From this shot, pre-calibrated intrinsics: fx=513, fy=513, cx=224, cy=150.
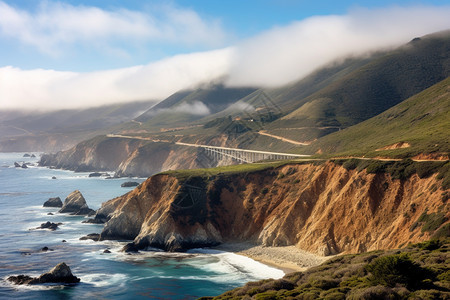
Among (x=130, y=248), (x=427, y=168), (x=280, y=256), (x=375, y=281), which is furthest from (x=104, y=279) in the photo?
(x=427, y=168)

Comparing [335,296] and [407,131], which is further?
[407,131]

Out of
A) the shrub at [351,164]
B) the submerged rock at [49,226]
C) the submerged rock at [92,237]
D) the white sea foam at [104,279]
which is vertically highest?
the shrub at [351,164]

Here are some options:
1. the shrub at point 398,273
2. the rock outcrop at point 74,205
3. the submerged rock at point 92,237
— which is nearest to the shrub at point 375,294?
the shrub at point 398,273

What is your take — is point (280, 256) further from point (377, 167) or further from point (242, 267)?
point (377, 167)

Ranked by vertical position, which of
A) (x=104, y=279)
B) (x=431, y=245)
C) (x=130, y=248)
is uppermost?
(x=431, y=245)

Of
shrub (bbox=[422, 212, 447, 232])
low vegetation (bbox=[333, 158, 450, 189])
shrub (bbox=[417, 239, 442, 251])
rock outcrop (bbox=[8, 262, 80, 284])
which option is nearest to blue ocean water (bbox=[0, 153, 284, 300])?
rock outcrop (bbox=[8, 262, 80, 284])

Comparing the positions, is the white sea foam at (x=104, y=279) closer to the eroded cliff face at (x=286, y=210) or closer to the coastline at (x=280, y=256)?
the eroded cliff face at (x=286, y=210)

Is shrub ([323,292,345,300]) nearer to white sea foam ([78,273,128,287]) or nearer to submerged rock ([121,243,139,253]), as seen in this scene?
white sea foam ([78,273,128,287])
